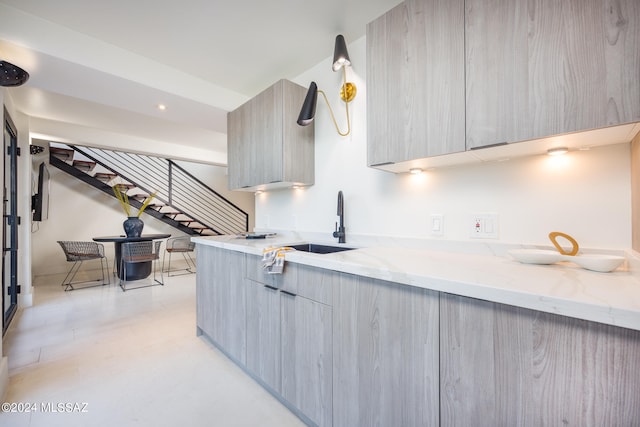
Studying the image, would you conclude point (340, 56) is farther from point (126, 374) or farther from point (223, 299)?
point (126, 374)

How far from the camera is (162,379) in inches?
72.0

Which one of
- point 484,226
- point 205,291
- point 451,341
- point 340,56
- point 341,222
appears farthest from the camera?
point 205,291

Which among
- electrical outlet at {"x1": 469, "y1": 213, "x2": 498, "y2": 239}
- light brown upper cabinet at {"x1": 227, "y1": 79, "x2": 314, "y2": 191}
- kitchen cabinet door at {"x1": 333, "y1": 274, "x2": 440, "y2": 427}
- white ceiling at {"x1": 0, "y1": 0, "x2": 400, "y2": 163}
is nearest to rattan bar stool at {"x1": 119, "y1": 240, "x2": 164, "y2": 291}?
white ceiling at {"x1": 0, "y1": 0, "x2": 400, "y2": 163}

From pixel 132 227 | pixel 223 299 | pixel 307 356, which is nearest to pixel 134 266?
pixel 132 227

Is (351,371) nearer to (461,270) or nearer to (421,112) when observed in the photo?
(461,270)

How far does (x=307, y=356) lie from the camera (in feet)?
4.48

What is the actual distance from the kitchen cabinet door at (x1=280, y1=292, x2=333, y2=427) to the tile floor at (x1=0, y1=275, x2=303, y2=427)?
0.69 feet

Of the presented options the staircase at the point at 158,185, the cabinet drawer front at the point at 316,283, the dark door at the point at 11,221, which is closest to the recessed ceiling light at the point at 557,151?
the cabinet drawer front at the point at 316,283

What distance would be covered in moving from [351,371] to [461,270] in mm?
633

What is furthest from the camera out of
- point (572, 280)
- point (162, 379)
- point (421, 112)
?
point (162, 379)

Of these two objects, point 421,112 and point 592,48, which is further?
point 421,112

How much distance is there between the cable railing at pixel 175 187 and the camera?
18.9 ft

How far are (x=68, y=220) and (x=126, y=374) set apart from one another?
4.96 metres

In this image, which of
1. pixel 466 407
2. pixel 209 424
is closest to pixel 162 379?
pixel 209 424
